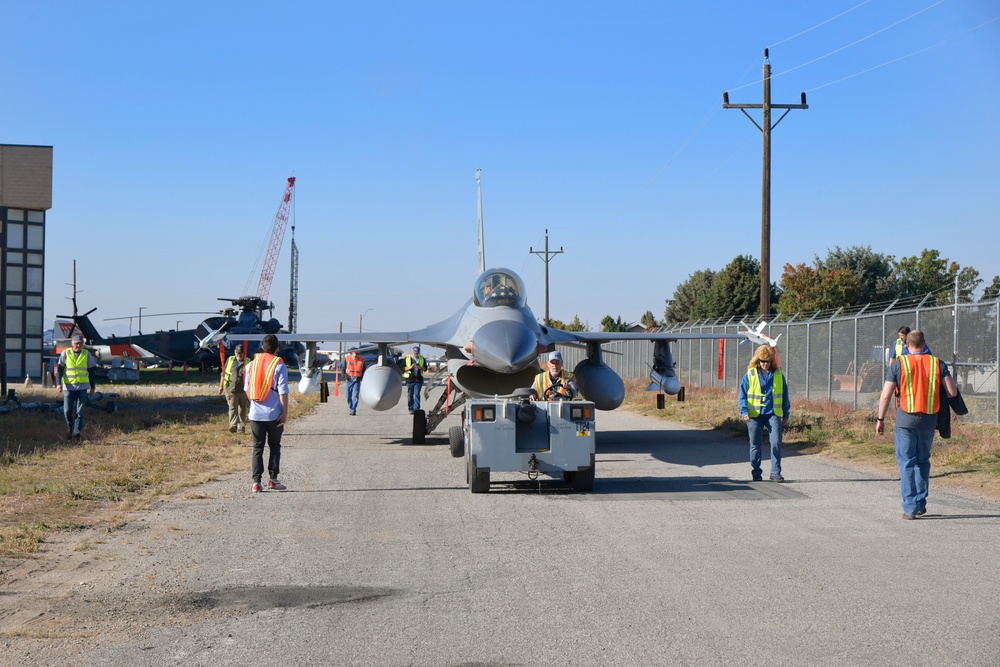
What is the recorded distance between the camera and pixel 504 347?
14438 millimetres

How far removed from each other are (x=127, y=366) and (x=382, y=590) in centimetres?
4660

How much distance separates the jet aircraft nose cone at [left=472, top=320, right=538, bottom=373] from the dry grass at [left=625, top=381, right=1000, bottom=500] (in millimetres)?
5082

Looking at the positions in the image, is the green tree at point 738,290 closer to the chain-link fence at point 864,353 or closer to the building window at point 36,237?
the chain-link fence at point 864,353

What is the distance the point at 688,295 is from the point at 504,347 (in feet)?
194

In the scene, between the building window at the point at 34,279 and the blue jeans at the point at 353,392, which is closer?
the blue jeans at the point at 353,392

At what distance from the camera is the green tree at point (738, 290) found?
201 ft

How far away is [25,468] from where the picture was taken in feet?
41.1

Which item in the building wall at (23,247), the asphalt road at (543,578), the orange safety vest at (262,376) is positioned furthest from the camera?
the building wall at (23,247)

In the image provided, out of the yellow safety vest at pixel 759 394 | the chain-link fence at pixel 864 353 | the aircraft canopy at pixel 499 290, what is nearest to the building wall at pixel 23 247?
the chain-link fence at pixel 864 353

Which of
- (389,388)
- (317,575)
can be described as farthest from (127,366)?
(317,575)

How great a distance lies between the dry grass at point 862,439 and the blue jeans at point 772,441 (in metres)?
2.11

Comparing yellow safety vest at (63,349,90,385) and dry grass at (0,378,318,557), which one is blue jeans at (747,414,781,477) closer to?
dry grass at (0,378,318,557)

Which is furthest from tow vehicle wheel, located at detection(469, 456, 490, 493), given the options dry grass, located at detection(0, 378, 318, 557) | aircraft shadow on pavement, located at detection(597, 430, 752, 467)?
aircraft shadow on pavement, located at detection(597, 430, 752, 467)

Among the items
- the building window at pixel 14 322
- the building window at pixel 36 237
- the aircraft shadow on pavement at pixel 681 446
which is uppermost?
the building window at pixel 36 237
